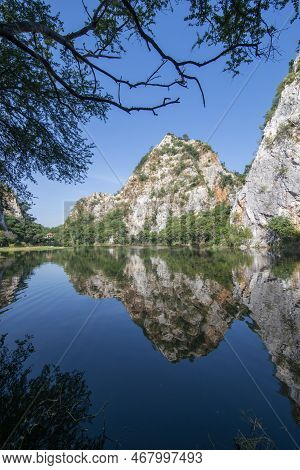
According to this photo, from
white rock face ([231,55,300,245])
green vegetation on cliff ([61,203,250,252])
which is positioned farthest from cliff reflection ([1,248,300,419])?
green vegetation on cliff ([61,203,250,252])

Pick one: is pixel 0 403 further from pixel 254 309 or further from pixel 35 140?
pixel 254 309

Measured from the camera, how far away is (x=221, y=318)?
12766 millimetres

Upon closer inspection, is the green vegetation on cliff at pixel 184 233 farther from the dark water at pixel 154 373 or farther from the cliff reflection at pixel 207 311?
the dark water at pixel 154 373

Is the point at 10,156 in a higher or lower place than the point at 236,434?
higher

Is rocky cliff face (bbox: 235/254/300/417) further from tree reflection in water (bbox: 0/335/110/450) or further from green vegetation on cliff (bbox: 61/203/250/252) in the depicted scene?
green vegetation on cliff (bbox: 61/203/250/252)

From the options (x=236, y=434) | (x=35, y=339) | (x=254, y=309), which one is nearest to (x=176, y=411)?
(x=236, y=434)

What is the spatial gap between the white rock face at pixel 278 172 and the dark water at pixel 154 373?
74.1 meters

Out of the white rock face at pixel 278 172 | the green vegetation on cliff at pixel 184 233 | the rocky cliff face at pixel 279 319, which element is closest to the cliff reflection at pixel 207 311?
the rocky cliff face at pixel 279 319

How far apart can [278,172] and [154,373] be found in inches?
3582

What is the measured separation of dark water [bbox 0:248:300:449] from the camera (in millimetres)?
5418

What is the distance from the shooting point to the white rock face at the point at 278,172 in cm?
8200

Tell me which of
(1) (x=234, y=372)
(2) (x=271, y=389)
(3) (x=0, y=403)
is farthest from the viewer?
(1) (x=234, y=372)

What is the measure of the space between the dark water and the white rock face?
74.1 m

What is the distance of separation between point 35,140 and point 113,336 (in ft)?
26.1
